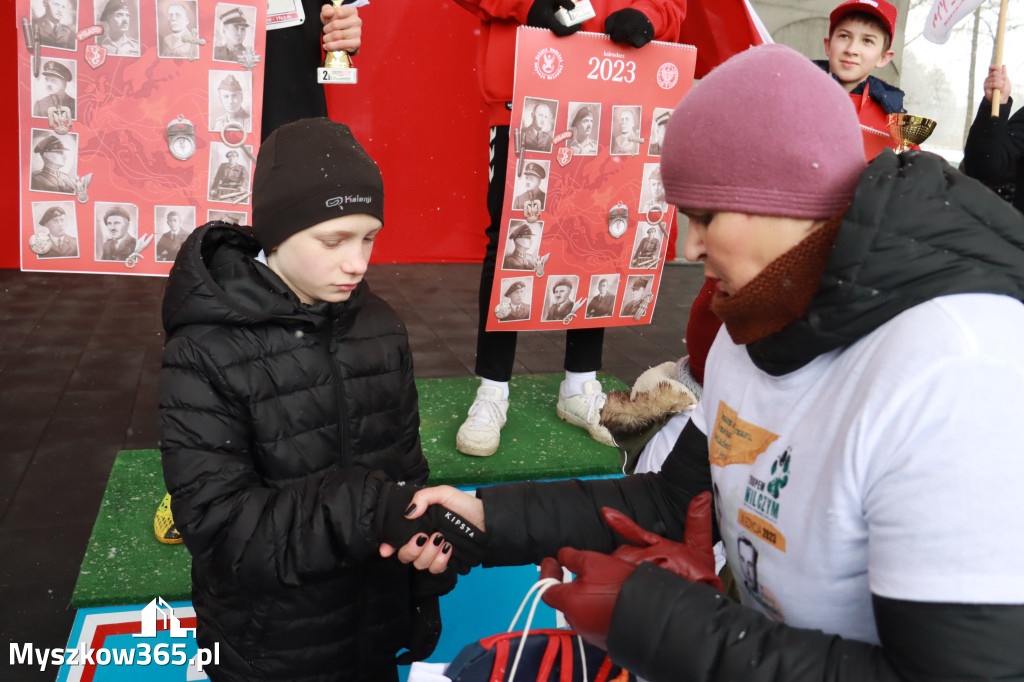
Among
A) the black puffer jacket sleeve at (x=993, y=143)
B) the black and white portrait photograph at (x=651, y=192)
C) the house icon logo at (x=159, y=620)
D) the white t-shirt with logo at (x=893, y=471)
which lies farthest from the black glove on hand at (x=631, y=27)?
the house icon logo at (x=159, y=620)

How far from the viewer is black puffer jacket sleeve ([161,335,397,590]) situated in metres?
1.36

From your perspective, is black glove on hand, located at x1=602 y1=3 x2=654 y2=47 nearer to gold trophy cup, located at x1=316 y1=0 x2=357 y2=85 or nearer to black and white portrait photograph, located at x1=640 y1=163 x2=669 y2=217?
black and white portrait photograph, located at x1=640 y1=163 x2=669 y2=217

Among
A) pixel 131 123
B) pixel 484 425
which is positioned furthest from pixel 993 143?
pixel 131 123

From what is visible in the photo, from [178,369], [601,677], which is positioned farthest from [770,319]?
[178,369]

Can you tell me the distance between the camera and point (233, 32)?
7.60 feet

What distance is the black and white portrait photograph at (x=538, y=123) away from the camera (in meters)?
2.76

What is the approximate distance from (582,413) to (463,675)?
200 cm

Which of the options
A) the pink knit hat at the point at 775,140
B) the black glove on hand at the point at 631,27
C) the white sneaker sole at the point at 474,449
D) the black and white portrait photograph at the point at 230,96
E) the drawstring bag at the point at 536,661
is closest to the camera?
the pink knit hat at the point at 775,140

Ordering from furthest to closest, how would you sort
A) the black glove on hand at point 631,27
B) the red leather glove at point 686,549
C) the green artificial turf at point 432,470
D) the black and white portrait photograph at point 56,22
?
the black glove on hand at point 631,27 < the black and white portrait photograph at point 56,22 < the green artificial turf at point 432,470 < the red leather glove at point 686,549

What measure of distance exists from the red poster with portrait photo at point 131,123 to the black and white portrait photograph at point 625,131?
129 centimetres

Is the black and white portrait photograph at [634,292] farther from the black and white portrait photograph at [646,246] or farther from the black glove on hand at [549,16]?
the black glove on hand at [549,16]

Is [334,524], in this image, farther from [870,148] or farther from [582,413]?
[870,148]

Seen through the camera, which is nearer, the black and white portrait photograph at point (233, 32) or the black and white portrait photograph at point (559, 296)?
the black and white portrait photograph at point (233, 32)

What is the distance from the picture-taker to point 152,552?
2.21m
